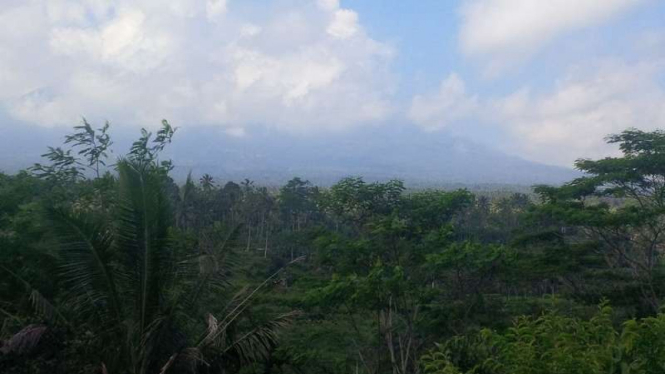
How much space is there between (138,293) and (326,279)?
5811 mm

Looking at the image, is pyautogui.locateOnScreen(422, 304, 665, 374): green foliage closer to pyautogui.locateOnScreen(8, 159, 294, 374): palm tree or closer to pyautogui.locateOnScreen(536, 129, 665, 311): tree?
pyautogui.locateOnScreen(8, 159, 294, 374): palm tree

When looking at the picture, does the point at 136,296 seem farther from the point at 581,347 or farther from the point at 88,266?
the point at 581,347

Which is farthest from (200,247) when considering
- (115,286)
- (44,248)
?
(44,248)

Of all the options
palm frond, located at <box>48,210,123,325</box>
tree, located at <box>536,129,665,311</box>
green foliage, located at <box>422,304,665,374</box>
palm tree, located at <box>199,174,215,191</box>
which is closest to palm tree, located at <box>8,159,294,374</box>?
palm frond, located at <box>48,210,123,325</box>

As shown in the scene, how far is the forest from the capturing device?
19.4 ft

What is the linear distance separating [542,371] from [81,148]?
996 cm

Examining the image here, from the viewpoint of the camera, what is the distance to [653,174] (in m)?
14.0

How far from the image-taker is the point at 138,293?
6703 mm

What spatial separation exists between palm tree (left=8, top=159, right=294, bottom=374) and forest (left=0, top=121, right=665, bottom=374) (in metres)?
0.02

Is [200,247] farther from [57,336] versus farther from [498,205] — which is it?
[498,205]

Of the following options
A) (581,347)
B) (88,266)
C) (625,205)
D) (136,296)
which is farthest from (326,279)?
(581,347)

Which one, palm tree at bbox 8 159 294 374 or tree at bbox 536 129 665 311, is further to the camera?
tree at bbox 536 129 665 311

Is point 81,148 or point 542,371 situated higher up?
point 81,148

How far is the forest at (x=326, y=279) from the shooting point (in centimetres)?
590
